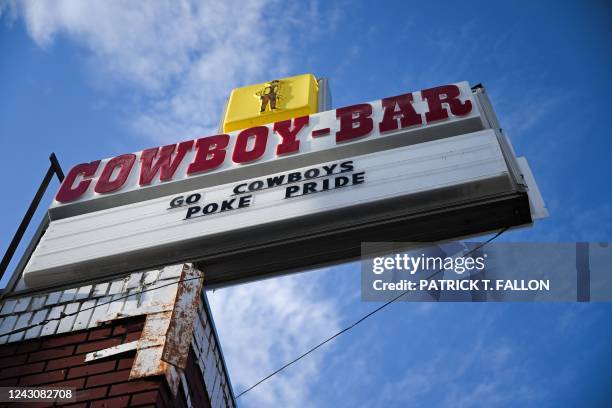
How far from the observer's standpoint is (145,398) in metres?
4.69

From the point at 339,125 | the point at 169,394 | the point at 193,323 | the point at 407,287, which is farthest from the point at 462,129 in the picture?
the point at 169,394

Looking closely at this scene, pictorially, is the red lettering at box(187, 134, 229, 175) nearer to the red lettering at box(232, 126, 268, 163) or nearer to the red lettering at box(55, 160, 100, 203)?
the red lettering at box(232, 126, 268, 163)

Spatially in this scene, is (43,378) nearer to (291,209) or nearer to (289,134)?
(291,209)

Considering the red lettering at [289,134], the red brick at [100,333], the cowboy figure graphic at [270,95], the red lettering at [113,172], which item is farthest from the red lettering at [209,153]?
the red brick at [100,333]

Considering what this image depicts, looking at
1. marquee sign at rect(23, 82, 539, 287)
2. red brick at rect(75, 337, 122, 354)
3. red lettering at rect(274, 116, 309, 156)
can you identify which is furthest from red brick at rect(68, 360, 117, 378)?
red lettering at rect(274, 116, 309, 156)

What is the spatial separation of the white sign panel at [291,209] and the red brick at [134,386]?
155 cm

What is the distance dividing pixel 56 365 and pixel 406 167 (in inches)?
143

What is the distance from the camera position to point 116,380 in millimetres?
4934

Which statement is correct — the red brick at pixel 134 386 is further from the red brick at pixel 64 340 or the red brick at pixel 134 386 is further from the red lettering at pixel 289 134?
the red lettering at pixel 289 134

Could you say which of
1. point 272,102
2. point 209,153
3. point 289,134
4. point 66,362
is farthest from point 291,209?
point 272,102

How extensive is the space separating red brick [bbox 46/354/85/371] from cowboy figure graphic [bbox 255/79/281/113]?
4.84 meters

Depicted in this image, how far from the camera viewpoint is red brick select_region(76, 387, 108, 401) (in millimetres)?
4836

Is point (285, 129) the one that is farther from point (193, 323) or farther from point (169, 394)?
point (169, 394)

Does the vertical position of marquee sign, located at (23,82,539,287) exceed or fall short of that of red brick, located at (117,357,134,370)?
it exceeds it
